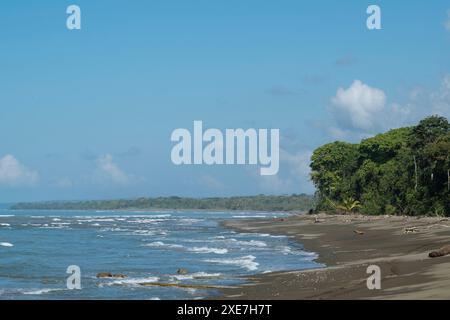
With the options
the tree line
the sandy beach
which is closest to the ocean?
the sandy beach

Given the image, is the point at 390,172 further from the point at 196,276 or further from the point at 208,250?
the point at 196,276

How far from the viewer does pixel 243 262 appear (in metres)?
37.8

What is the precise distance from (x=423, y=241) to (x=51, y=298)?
83.5ft

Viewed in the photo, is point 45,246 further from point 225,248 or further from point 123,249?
point 225,248

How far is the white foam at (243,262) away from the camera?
35219 millimetres

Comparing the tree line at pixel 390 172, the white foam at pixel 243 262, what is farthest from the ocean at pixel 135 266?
the tree line at pixel 390 172

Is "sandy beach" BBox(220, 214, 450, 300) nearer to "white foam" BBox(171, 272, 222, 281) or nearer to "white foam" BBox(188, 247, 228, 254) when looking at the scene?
"white foam" BBox(171, 272, 222, 281)

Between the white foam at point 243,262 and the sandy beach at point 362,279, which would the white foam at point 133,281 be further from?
the white foam at point 243,262

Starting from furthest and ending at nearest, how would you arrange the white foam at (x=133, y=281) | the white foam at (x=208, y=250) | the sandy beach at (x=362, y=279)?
1. the white foam at (x=208, y=250)
2. the white foam at (x=133, y=281)
3. the sandy beach at (x=362, y=279)

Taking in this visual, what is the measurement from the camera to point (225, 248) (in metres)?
50.4

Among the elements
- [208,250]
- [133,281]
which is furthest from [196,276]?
[208,250]

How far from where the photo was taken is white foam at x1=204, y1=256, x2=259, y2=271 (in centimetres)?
3522
